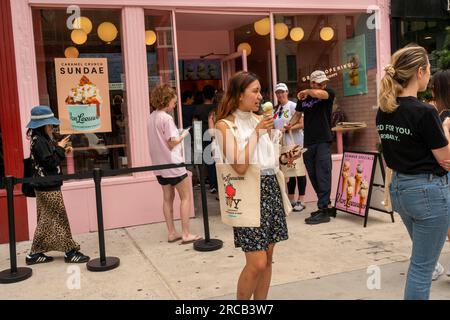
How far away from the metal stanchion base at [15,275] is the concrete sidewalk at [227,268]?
0.08 meters

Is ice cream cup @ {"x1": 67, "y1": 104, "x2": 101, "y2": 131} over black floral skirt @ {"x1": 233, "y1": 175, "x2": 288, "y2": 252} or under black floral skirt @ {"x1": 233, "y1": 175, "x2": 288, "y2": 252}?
over

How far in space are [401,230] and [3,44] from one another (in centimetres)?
526

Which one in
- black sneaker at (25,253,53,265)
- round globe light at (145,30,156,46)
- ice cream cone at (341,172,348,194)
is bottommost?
black sneaker at (25,253,53,265)

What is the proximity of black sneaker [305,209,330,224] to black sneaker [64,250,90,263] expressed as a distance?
2780 mm

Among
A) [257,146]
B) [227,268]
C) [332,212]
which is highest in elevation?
[257,146]

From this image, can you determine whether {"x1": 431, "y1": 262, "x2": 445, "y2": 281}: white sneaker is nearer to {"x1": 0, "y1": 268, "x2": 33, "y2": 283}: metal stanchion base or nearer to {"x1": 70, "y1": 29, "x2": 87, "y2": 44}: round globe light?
{"x1": 0, "y1": 268, "x2": 33, "y2": 283}: metal stanchion base

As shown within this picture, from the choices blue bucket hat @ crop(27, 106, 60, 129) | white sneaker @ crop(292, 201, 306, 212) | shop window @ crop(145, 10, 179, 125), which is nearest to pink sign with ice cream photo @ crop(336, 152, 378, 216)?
white sneaker @ crop(292, 201, 306, 212)

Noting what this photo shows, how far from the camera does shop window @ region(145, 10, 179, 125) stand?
690 cm

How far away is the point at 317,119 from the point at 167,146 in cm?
199

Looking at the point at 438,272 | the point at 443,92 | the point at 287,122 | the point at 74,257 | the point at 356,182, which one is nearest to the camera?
the point at 443,92

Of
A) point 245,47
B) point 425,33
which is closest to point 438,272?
point 245,47

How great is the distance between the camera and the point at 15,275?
15.8 feet

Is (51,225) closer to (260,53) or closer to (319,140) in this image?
(319,140)

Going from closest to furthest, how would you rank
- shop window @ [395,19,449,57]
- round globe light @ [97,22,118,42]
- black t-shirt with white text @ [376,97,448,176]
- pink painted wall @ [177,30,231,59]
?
black t-shirt with white text @ [376,97,448,176]
round globe light @ [97,22,118,42]
shop window @ [395,19,449,57]
pink painted wall @ [177,30,231,59]
